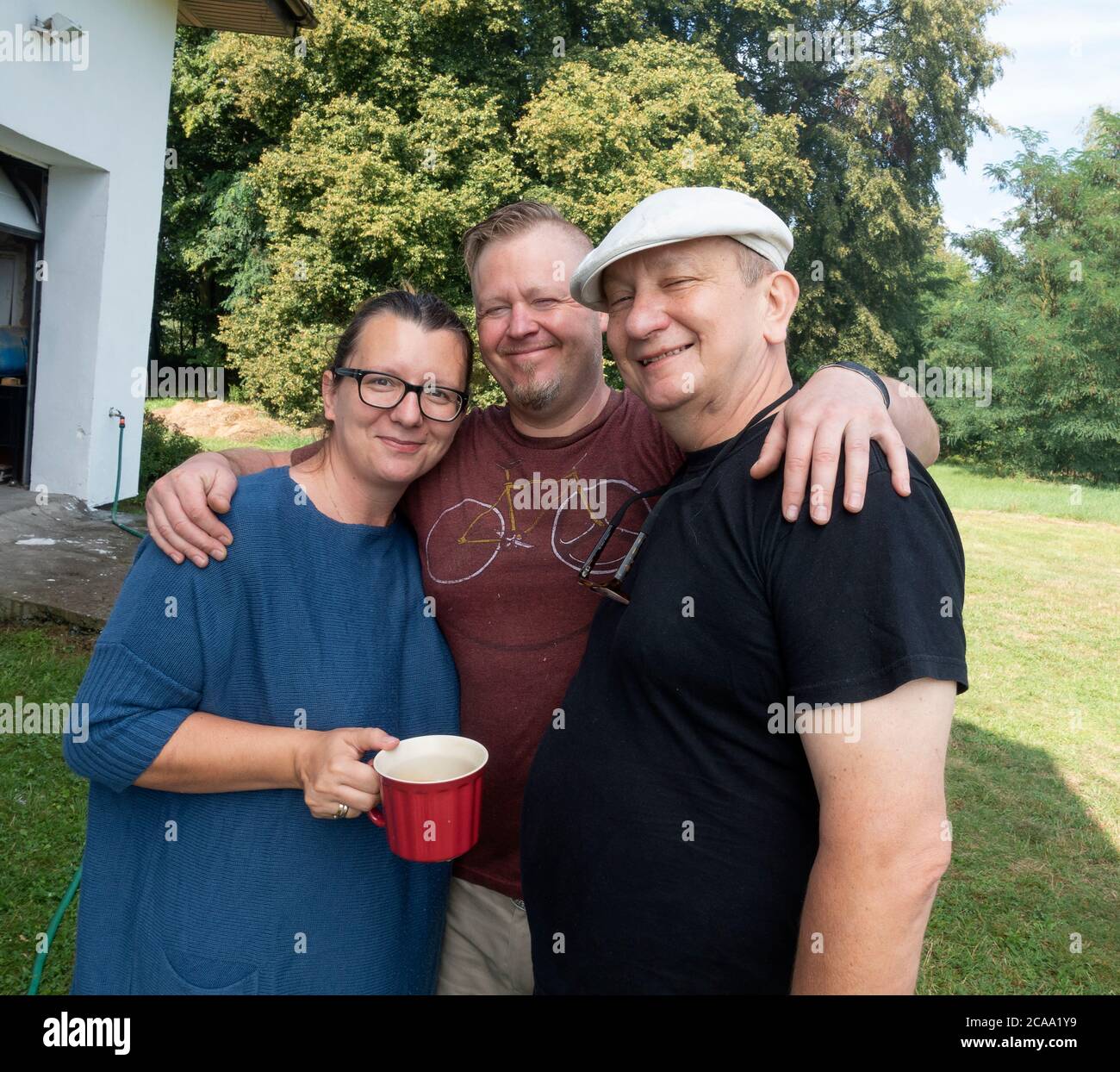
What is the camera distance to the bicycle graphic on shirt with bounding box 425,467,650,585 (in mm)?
2363

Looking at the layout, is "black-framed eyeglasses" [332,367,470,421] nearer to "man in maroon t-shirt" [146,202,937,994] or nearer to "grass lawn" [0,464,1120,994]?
"man in maroon t-shirt" [146,202,937,994]

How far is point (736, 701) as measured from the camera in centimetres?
154

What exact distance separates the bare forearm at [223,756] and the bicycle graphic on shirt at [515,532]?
64 centimetres

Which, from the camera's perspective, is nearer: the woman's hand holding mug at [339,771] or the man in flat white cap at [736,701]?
the man in flat white cap at [736,701]

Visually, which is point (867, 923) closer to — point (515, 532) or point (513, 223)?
point (515, 532)

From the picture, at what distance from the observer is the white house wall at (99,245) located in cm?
Result: 912

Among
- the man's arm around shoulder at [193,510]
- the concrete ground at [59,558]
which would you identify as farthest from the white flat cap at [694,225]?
the concrete ground at [59,558]

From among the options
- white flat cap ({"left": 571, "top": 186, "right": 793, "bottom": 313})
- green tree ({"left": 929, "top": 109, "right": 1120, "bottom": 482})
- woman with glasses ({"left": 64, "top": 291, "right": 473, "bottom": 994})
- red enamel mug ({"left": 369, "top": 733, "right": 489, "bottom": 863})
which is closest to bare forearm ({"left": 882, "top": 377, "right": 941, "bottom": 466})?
white flat cap ({"left": 571, "top": 186, "right": 793, "bottom": 313})

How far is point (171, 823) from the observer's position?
1.97m

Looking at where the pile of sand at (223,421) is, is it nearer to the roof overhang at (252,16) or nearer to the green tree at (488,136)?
the green tree at (488,136)

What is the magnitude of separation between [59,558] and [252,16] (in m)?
6.94

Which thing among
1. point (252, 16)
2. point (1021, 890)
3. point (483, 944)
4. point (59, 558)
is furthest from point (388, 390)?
point (252, 16)
